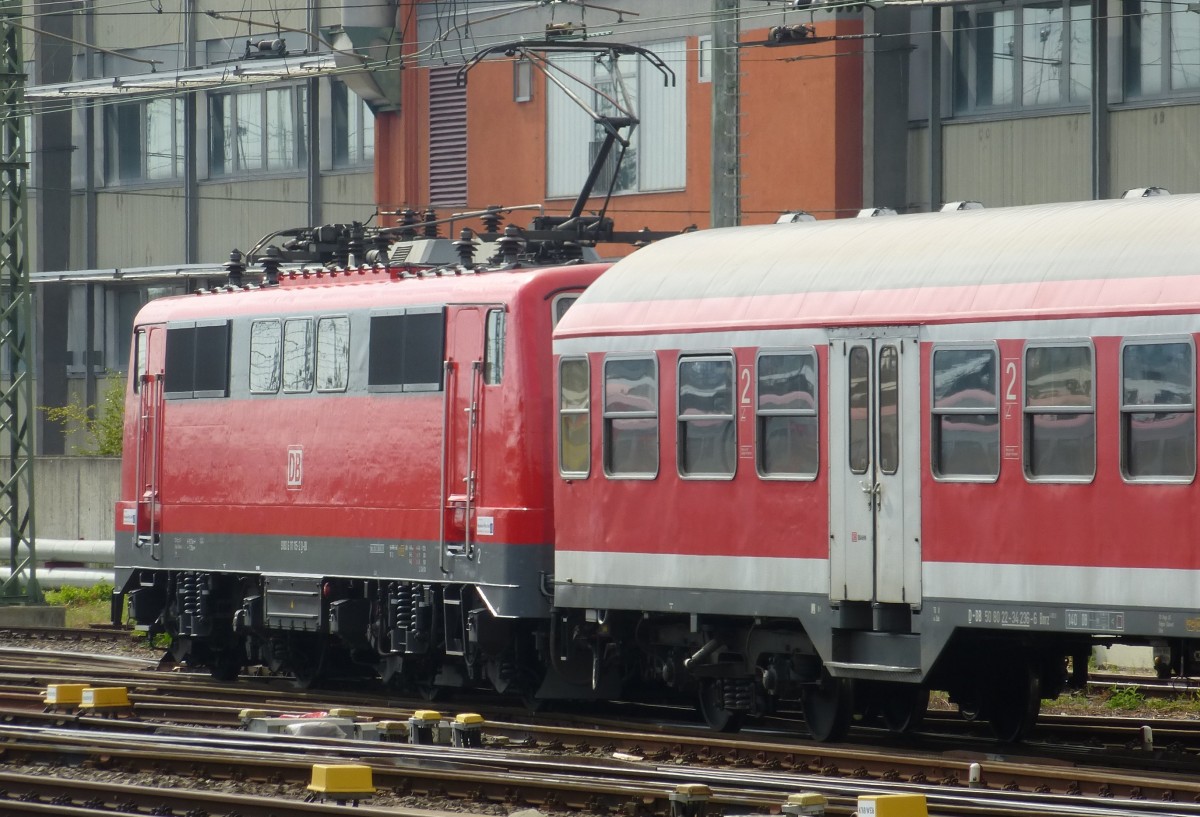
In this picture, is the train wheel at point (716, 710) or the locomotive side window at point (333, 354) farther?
the locomotive side window at point (333, 354)

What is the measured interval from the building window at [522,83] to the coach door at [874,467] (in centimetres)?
2024

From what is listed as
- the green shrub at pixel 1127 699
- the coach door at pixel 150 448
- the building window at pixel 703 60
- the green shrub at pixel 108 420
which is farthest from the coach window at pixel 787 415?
the green shrub at pixel 108 420

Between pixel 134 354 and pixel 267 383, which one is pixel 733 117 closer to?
pixel 267 383

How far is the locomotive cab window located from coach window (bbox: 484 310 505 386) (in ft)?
12.6

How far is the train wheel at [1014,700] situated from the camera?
14969 millimetres

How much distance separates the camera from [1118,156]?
1075 inches

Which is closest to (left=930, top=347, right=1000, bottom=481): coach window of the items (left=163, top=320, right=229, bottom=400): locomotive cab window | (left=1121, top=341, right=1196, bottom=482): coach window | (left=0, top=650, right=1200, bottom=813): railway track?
(left=1121, top=341, right=1196, bottom=482): coach window

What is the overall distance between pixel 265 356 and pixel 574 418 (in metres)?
4.49

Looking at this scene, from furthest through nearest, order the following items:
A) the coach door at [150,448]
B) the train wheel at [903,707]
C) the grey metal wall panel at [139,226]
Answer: the grey metal wall panel at [139,226] → the coach door at [150,448] → the train wheel at [903,707]

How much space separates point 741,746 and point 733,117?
25.0ft

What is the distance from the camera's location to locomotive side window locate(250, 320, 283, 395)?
19.5 m

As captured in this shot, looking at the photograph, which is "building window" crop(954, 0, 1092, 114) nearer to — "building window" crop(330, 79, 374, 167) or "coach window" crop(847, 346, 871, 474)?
"building window" crop(330, 79, 374, 167)

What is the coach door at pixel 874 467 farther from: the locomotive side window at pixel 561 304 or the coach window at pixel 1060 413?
the locomotive side window at pixel 561 304

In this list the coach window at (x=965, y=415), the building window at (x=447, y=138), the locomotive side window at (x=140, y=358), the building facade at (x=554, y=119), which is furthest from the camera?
the building window at (x=447, y=138)
